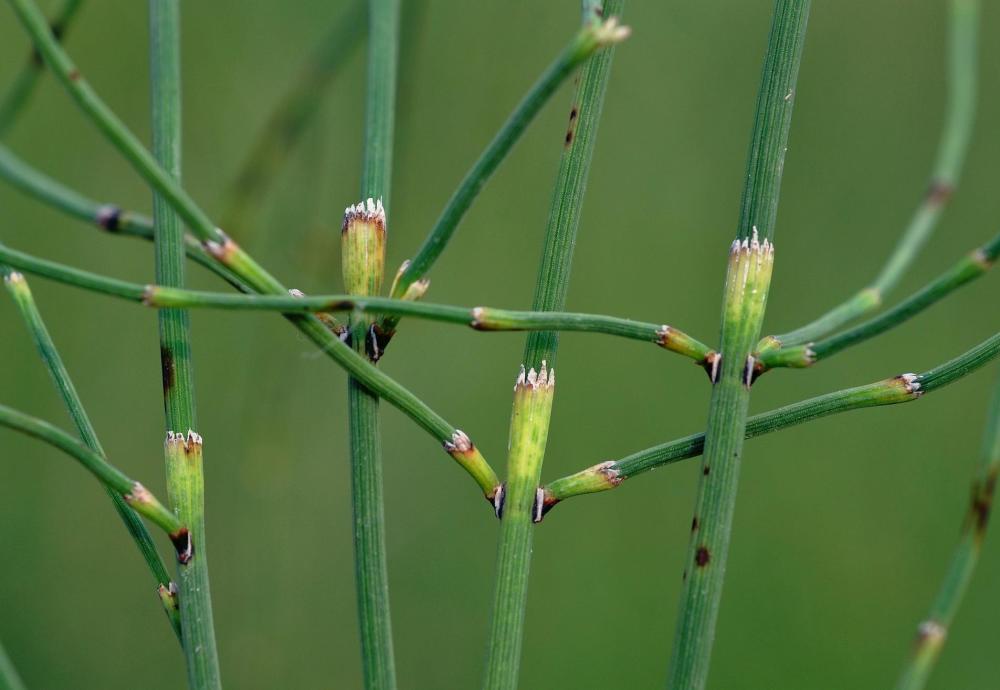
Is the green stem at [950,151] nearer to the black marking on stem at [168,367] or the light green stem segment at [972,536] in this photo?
the light green stem segment at [972,536]

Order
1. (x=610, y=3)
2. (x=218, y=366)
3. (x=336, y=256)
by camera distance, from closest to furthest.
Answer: (x=610, y=3)
(x=336, y=256)
(x=218, y=366)

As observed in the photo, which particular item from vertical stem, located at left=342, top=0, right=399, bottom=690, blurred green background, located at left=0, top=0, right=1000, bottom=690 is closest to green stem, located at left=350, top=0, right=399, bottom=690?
vertical stem, located at left=342, top=0, right=399, bottom=690

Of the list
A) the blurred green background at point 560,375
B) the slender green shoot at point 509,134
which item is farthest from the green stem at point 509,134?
the blurred green background at point 560,375

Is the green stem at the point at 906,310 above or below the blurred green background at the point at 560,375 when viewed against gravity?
below

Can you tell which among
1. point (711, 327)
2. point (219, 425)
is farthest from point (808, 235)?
point (219, 425)

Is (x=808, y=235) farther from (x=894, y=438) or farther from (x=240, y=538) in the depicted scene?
(x=240, y=538)

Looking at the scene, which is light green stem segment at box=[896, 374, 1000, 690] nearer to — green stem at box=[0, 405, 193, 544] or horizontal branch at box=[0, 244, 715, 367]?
horizontal branch at box=[0, 244, 715, 367]

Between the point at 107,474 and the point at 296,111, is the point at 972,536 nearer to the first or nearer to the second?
the point at 107,474
